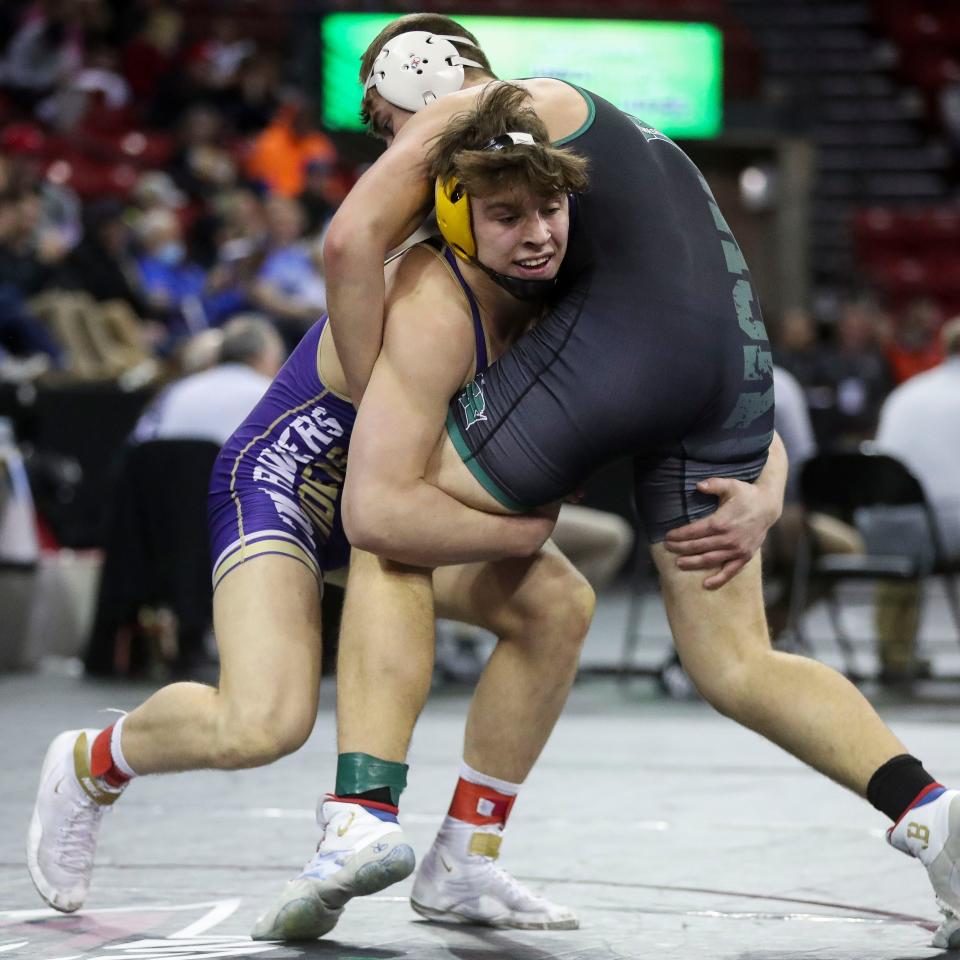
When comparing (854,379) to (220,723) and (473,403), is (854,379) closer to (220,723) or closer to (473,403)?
(473,403)

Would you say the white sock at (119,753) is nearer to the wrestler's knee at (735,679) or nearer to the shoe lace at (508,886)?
the shoe lace at (508,886)

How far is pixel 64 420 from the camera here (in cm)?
906

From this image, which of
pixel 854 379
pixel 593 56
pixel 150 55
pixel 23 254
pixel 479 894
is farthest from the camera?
pixel 150 55

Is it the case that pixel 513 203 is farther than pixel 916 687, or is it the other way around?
pixel 916 687

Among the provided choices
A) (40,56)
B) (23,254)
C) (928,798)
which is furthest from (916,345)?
(928,798)

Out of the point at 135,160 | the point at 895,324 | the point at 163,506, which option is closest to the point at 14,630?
the point at 163,506

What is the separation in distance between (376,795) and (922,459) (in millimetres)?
4599

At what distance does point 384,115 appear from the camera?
287 cm

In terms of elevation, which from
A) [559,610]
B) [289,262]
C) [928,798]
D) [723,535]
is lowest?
[928,798]

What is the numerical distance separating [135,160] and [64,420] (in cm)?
475

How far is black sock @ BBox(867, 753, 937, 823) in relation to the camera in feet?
8.40

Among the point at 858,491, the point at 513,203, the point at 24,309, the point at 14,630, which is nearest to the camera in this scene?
the point at 513,203

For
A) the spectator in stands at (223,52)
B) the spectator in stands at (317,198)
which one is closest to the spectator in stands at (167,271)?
the spectator in stands at (317,198)

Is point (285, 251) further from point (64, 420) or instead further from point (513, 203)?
point (513, 203)
